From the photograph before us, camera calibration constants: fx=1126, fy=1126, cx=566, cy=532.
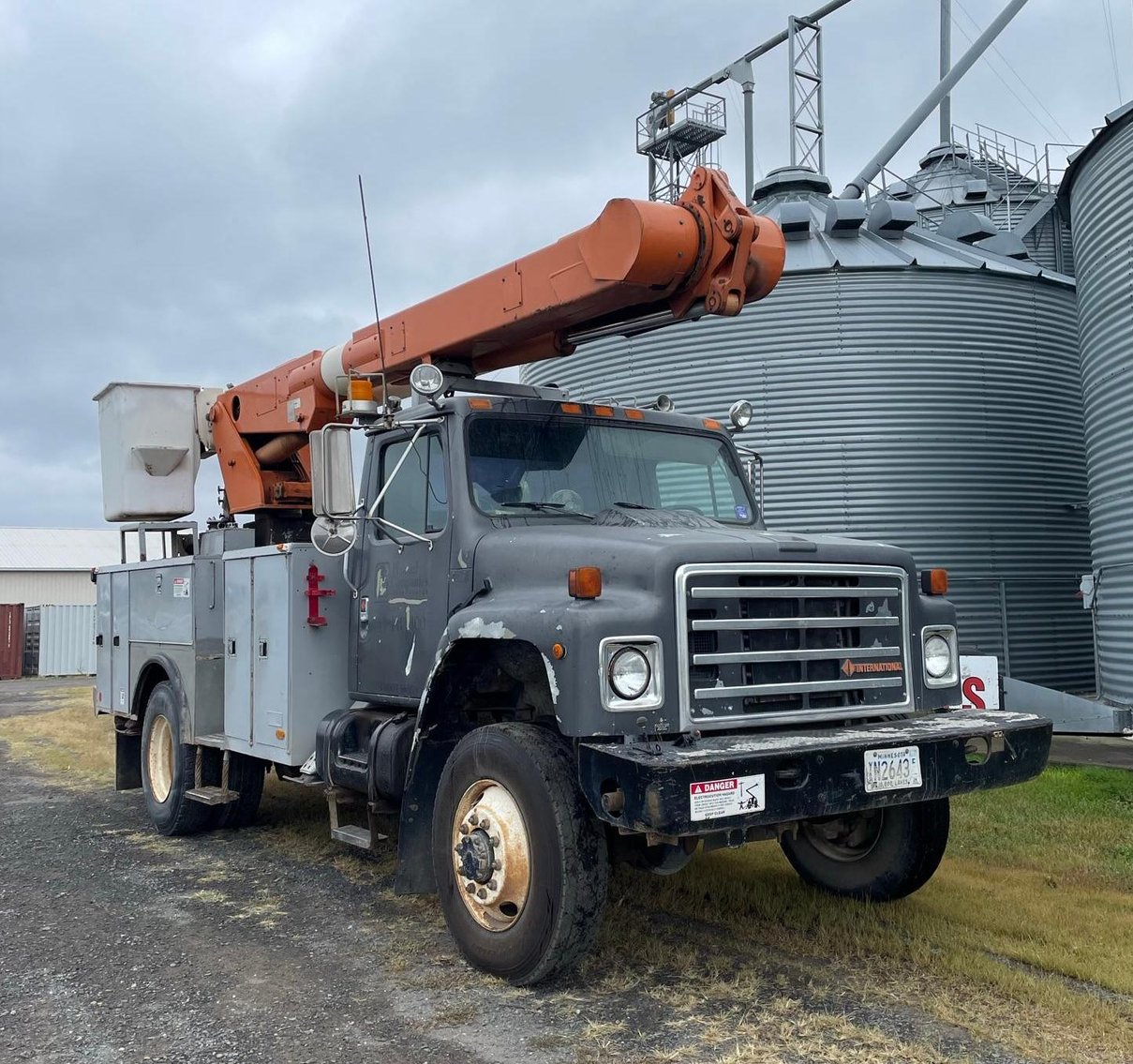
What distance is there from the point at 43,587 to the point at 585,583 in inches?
1845

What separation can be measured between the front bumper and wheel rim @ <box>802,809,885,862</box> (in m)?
0.92

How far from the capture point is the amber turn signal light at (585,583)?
4.69 meters

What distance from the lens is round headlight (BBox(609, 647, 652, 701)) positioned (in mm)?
4508

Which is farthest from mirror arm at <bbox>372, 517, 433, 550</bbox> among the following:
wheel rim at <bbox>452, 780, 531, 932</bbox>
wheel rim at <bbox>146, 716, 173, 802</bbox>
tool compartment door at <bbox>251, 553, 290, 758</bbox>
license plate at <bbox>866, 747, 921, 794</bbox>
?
wheel rim at <bbox>146, 716, 173, 802</bbox>

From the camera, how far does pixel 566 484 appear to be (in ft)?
19.7

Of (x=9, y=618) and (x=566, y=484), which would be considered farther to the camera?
(x=9, y=618)

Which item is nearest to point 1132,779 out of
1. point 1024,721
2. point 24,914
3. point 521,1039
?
point 1024,721

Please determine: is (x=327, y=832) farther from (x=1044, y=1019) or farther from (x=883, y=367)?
(x=883, y=367)

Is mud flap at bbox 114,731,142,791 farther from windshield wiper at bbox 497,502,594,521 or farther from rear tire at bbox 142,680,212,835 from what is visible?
windshield wiper at bbox 497,502,594,521

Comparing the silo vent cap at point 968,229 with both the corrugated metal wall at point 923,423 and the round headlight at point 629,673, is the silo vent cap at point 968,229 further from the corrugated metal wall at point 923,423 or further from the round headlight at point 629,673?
the round headlight at point 629,673

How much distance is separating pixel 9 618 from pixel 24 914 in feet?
94.6

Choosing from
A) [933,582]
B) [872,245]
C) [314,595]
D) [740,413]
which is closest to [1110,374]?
[872,245]

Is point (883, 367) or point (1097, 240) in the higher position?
point (1097, 240)

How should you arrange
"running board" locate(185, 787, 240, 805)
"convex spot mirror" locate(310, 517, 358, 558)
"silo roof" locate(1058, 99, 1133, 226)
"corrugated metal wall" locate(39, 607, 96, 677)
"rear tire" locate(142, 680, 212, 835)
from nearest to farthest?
"convex spot mirror" locate(310, 517, 358, 558), "running board" locate(185, 787, 240, 805), "rear tire" locate(142, 680, 212, 835), "silo roof" locate(1058, 99, 1133, 226), "corrugated metal wall" locate(39, 607, 96, 677)
